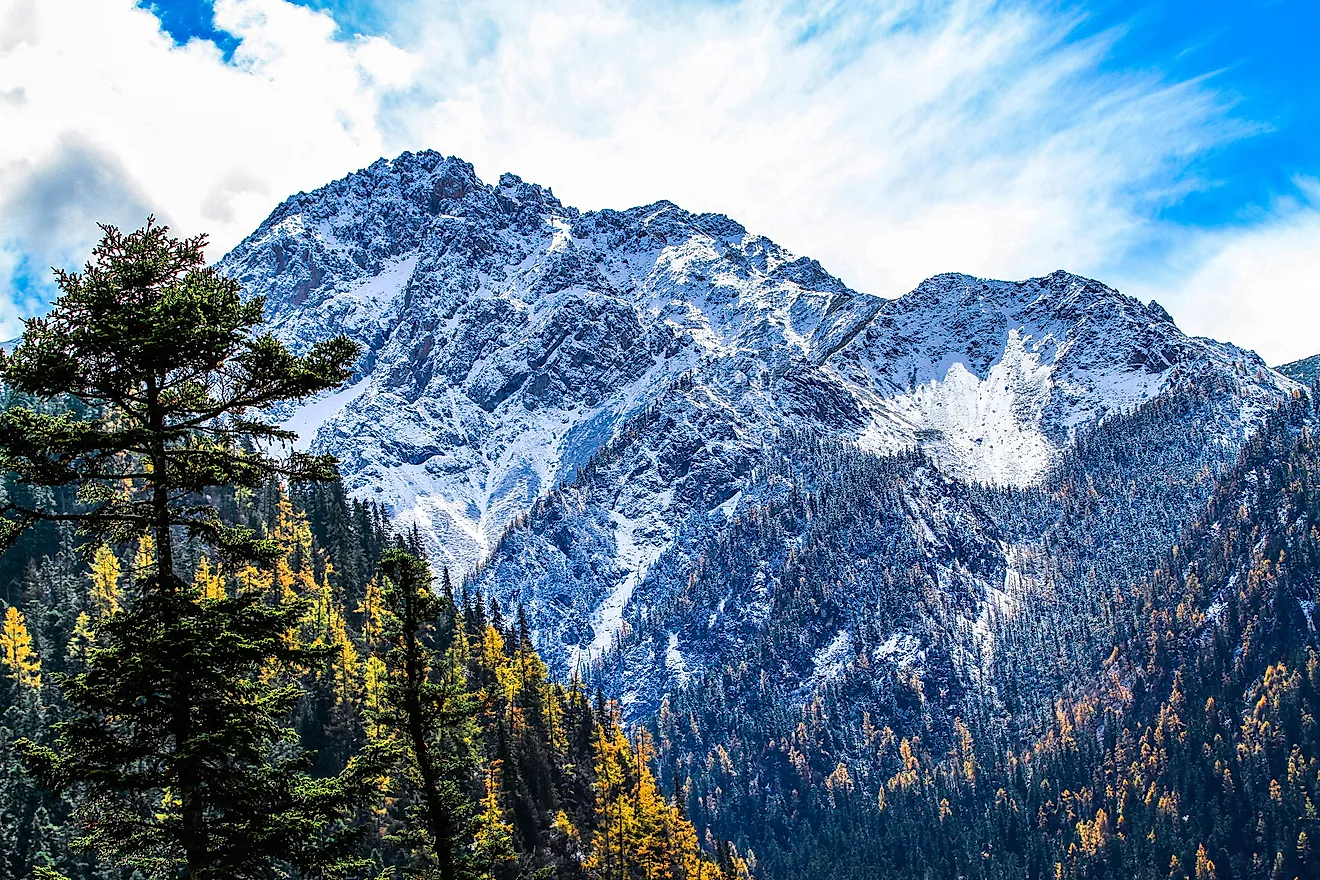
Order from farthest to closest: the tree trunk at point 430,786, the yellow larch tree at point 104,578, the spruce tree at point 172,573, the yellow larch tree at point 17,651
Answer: the yellow larch tree at point 104,578, the yellow larch tree at point 17,651, the tree trunk at point 430,786, the spruce tree at point 172,573

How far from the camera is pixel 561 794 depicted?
91125 millimetres

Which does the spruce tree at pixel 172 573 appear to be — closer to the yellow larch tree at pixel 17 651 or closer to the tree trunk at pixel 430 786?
the tree trunk at pixel 430 786

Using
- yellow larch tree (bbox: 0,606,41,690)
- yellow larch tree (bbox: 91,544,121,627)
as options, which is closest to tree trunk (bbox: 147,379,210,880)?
yellow larch tree (bbox: 0,606,41,690)

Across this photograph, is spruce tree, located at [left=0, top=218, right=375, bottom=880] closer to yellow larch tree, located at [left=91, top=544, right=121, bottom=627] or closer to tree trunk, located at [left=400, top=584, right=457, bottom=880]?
tree trunk, located at [left=400, top=584, right=457, bottom=880]

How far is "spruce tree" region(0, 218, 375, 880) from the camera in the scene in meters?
16.5

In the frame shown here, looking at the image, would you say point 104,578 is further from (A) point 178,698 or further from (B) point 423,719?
(A) point 178,698

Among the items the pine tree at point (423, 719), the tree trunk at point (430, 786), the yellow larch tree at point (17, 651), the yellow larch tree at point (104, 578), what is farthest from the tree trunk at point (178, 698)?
the yellow larch tree at point (104, 578)

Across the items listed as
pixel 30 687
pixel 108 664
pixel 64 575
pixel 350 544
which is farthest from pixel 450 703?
pixel 350 544

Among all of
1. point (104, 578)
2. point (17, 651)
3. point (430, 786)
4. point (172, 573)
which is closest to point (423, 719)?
point (430, 786)

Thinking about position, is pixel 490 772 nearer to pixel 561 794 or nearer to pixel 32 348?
pixel 561 794

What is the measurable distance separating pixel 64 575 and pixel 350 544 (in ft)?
111

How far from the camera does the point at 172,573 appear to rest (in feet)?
57.7

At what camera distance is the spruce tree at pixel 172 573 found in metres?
16.5

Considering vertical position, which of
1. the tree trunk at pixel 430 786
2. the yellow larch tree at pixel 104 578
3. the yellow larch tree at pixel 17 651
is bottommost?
A: the tree trunk at pixel 430 786
